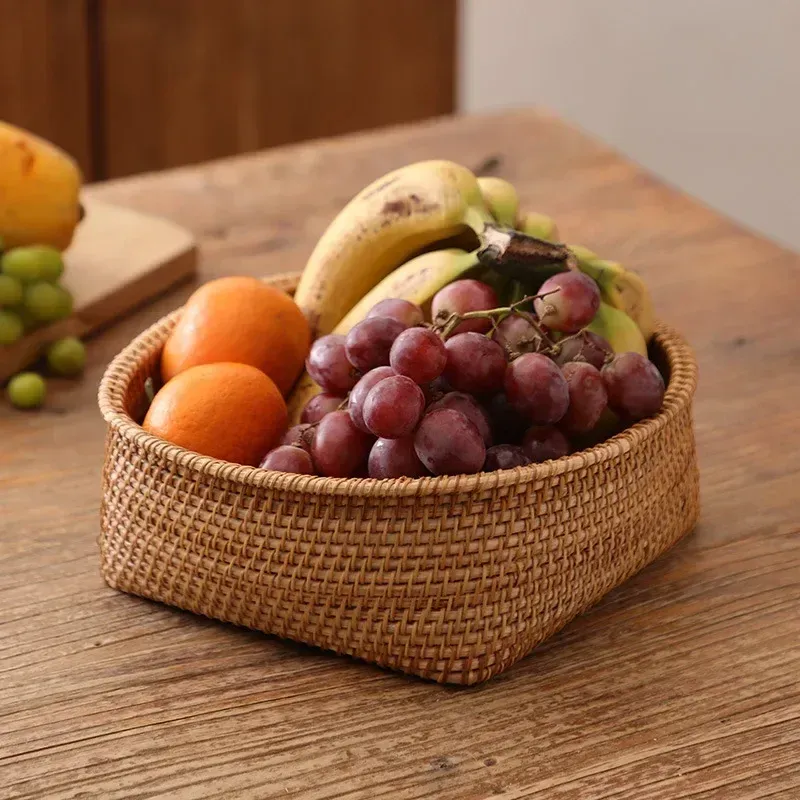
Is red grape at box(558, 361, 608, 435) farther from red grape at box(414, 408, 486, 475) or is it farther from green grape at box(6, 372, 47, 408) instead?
green grape at box(6, 372, 47, 408)

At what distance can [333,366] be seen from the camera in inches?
31.1

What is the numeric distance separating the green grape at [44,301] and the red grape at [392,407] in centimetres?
53

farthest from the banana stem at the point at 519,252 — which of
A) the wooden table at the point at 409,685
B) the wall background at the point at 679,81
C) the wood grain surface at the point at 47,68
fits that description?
the wood grain surface at the point at 47,68

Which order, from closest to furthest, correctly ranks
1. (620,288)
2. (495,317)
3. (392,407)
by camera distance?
(392,407) < (495,317) < (620,288)

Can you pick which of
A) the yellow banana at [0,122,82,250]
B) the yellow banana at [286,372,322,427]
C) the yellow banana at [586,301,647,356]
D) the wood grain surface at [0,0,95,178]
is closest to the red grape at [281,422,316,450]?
the yellow banana at [286,372,322,427]

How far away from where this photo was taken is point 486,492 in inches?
27.6

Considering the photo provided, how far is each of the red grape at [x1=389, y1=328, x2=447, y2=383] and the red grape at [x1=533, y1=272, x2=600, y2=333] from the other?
0.10 metres

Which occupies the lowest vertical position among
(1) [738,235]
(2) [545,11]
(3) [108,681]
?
(3) [108,681]

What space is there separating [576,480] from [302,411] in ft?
0.68

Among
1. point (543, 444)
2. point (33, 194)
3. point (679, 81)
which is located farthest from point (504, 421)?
point (679, 81)

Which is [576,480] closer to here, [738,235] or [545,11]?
[738,235]

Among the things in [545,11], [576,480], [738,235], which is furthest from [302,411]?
[545,11]

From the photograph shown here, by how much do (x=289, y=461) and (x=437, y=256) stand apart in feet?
0.72

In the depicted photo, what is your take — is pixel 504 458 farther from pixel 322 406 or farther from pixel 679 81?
pixel 679 81
